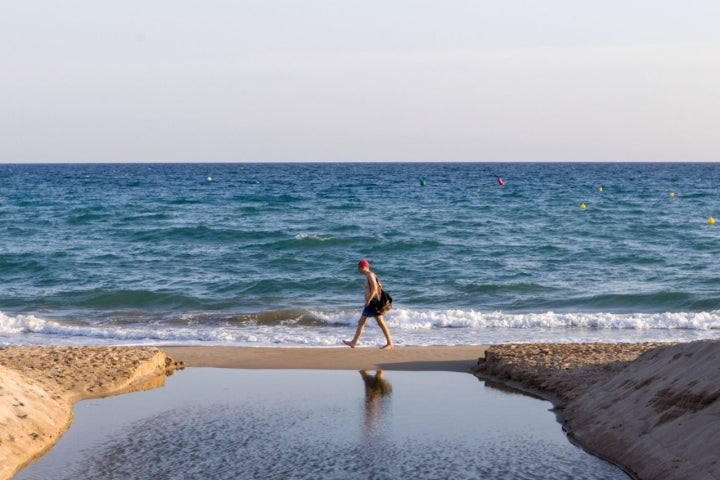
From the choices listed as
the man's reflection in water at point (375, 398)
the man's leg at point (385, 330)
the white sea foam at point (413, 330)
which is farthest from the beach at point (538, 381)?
the white sea foam at point (413, 330)

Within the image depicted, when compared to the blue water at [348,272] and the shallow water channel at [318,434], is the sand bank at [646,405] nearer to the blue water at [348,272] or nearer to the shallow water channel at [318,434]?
the shallow water channel at [318,434]

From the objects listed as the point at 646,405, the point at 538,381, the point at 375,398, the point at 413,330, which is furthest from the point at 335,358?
Result: the point at 646,405

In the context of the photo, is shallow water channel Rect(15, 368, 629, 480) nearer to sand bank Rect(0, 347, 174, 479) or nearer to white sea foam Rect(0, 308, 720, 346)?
sand bank Rect(0, 347, 174, 479)

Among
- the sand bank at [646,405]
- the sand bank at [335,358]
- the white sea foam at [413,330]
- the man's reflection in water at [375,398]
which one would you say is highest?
the sand bank at [646,405]

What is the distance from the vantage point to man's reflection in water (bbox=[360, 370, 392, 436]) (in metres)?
10.8

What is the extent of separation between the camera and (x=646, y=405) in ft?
32.3

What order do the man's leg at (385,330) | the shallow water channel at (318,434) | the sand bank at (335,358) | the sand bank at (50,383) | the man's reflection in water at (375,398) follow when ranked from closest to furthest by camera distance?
the shallow water channel at (318,434), the sand bank at (50,383), the man's reflection in water at (375,398), the sand bank at (335,358), the man's leg at (385,330)

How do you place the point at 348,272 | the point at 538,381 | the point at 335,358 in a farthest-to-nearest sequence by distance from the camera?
1. the point at 348,272
2. the point at 335,358
3. the point at 538,381

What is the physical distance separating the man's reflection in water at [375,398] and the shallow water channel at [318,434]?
0.6 inches

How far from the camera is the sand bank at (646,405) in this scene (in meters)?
8.59

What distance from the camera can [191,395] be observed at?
12.6m

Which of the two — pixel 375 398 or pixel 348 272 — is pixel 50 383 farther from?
pixel 348 272

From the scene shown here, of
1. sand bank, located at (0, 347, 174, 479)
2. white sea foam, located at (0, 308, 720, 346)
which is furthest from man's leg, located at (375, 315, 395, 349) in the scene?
sand bank, located at (0, 347, 174, 479)

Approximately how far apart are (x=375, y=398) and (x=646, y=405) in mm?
3718
